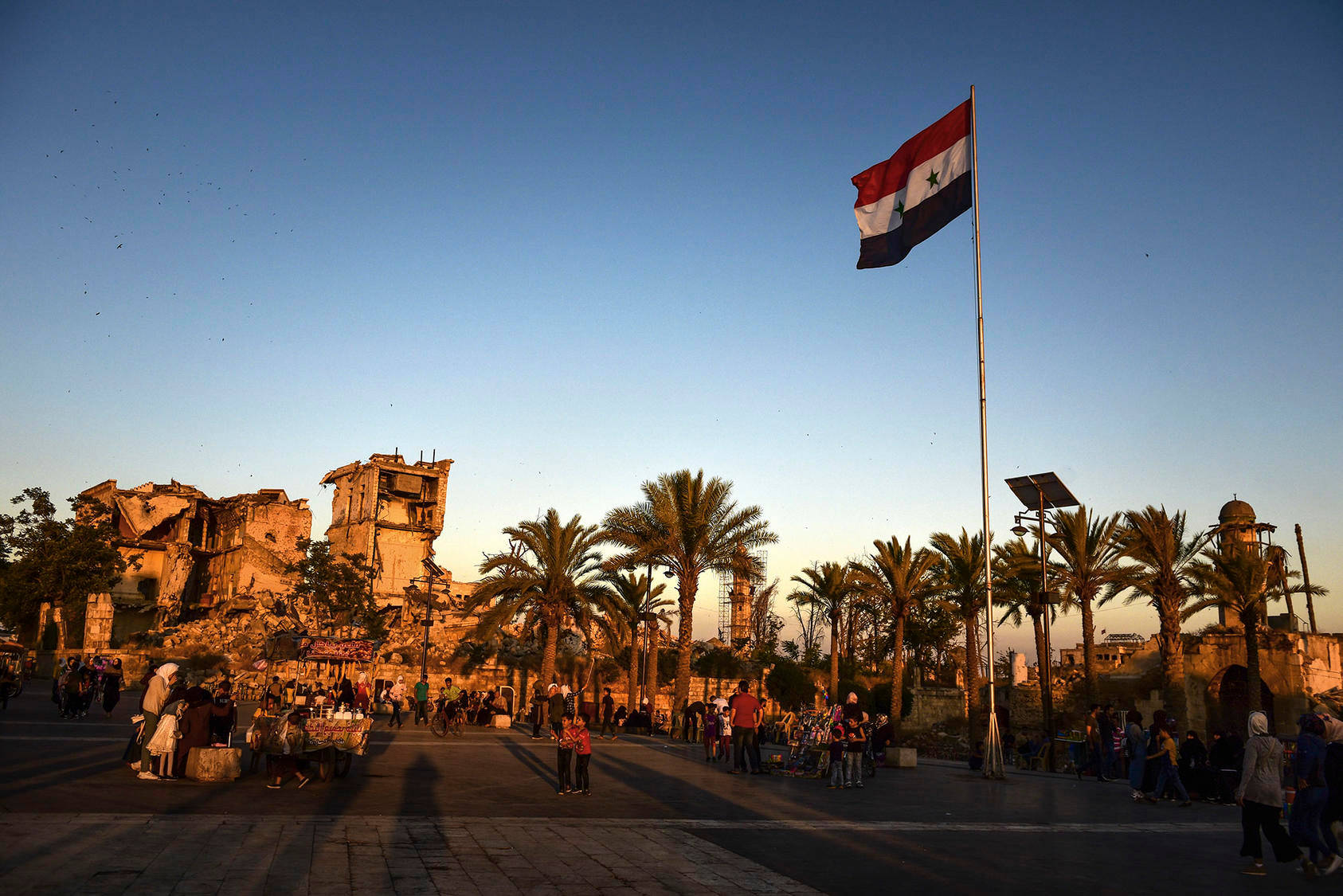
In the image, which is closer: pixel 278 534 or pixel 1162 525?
pixel 1162 525

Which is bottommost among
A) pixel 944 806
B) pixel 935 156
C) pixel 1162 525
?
pixel 944 806

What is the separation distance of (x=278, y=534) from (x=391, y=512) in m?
7.91

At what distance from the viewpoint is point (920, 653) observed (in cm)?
5716

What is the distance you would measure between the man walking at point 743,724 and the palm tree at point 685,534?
11.2 m

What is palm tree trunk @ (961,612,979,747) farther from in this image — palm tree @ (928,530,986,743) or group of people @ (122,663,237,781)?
group of people @ (122,663,237,781)

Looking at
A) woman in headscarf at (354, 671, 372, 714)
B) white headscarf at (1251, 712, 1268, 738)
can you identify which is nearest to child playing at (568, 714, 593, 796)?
white headscarf at (1251, 712, 1268, 738)

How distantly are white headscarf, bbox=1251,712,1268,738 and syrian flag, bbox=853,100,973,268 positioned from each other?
1225 centimetres

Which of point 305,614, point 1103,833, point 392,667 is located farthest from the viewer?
point 305,614

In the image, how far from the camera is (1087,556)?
31.2 metres

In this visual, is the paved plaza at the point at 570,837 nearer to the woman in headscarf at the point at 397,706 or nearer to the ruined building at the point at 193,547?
the woman in headscarf at the point at 397,706

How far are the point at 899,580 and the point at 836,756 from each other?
20376 millimetres

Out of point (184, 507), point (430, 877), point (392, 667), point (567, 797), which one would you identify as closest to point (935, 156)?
point (567, 797)

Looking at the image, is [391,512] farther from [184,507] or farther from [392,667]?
[392,667]

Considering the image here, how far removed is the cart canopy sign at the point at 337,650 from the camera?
102 ft
